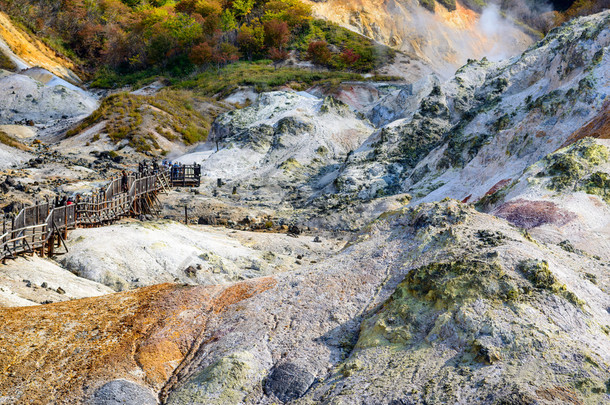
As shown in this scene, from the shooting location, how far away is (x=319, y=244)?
2397 centimetres

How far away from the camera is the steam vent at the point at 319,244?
31.6ft

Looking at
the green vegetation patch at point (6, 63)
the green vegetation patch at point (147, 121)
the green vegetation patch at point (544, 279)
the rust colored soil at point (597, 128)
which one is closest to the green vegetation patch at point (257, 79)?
the green vegetation patch at point (147, 121)

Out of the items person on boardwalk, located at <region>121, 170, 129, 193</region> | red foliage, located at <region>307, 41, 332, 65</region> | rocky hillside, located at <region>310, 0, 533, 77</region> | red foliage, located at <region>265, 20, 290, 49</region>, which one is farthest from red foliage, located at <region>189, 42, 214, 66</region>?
person on boardwalk, located at <region>121, 170, 129, 193</region>

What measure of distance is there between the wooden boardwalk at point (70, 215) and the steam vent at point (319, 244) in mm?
91

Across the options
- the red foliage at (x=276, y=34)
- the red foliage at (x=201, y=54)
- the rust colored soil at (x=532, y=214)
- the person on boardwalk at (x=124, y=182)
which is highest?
the rust colored soil at (x=532, y=214)

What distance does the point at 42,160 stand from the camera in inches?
1423

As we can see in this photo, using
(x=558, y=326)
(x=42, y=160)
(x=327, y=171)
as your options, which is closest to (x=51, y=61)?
(x=42, y=160)

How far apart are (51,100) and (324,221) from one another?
41.4m

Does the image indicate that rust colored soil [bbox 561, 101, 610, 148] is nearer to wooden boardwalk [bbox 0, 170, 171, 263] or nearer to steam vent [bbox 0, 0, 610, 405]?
steam vent [bbox 0, 0, 610, 405]

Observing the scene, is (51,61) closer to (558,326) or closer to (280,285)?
(280,285)

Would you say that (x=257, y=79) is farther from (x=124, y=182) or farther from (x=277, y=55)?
(x=124, y=182)

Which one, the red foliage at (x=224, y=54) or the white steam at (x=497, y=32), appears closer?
the red foliage at (x=224, y=54)

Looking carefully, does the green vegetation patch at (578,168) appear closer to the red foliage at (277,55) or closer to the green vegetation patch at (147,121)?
the green vegetation patch at (147,121)

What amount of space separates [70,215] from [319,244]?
30.5 feet
